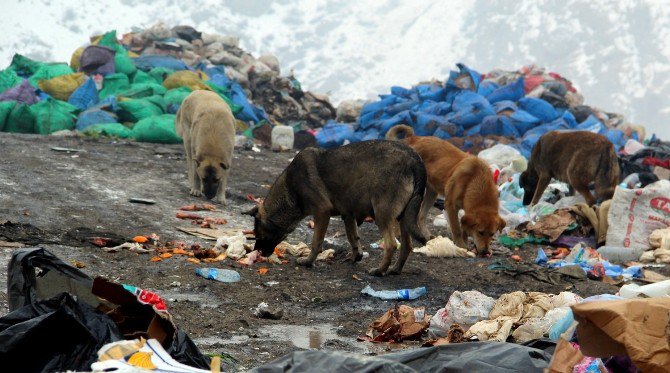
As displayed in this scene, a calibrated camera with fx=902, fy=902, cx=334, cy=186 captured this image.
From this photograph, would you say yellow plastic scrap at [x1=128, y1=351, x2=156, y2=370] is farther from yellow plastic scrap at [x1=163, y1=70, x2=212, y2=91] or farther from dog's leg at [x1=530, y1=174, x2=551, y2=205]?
yellow plastic scrap at [x1=163, y1=70, x2=212, y2=91]

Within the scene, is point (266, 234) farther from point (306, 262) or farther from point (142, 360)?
point (142, 360)

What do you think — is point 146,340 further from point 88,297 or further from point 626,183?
point 626,183

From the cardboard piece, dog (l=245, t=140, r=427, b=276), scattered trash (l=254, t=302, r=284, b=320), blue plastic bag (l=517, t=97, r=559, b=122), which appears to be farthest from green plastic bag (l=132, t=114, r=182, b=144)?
the cardboard piece

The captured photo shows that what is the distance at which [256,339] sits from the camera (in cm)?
581

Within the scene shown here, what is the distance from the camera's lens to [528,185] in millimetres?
12398

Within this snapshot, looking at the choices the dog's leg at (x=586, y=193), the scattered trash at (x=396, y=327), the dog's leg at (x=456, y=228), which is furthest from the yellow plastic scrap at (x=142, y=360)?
the dog's leg at (x=586, y=193)

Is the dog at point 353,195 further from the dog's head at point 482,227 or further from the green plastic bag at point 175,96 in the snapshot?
the green plastic bag at point 175,96

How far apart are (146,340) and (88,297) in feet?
1.91

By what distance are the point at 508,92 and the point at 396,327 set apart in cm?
1224

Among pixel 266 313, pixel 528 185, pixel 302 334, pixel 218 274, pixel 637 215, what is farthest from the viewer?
pixel 528 185

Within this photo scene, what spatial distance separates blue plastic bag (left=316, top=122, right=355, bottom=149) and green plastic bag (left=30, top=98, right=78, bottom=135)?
182 inches

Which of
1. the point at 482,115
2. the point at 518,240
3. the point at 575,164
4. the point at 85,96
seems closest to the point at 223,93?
the point at 85,96

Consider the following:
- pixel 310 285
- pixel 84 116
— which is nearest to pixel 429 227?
pixel 310 285

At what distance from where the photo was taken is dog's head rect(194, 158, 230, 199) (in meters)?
11.2
